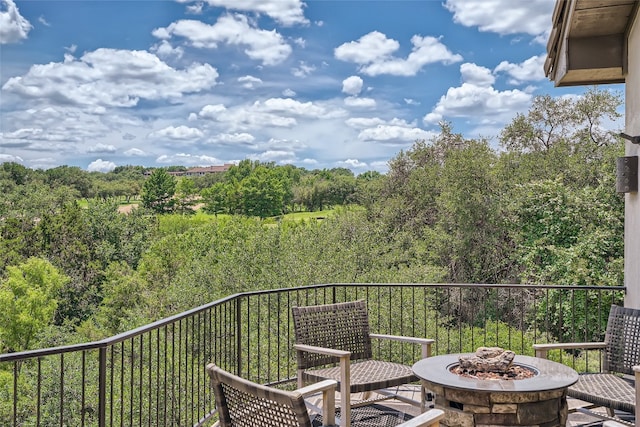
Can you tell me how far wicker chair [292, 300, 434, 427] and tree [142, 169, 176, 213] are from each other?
34058mm

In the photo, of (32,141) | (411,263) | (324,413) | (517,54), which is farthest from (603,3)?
(32,141)

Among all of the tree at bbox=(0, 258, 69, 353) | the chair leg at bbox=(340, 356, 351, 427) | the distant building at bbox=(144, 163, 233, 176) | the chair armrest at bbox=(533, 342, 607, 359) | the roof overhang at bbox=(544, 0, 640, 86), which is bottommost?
the tree at bbox=(0, 258, 69, 353)

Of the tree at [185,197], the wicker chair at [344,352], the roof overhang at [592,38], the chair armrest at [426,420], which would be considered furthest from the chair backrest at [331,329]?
the tree at [185,197]

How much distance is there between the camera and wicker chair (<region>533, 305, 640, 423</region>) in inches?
129

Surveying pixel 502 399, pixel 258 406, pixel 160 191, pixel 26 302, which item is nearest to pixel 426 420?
pixel 258 406

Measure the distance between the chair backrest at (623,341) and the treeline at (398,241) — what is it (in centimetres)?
792

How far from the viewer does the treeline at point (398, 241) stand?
→ 1561 cm

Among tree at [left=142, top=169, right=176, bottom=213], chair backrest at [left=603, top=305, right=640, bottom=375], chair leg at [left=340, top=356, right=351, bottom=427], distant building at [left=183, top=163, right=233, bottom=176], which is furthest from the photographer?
distant building at [left=183, top=163, right=233, bottom=176]

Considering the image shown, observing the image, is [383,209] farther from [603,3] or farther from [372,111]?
[372,111]

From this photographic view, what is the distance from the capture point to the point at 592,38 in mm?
4680

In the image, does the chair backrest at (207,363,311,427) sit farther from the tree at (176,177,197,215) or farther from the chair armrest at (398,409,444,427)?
the tree at (176,177,197,215)

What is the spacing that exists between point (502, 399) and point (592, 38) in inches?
130

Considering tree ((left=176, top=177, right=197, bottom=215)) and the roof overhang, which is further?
tree ((left=176, top=177, right=197, bottom=215))

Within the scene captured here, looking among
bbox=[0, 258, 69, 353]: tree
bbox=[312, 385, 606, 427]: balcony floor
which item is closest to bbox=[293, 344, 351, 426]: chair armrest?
bbox=[312, 385, 606, 427]: balcony floor
